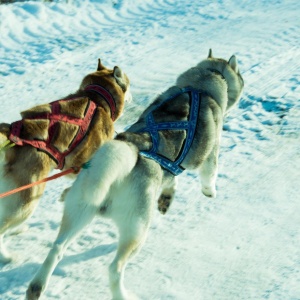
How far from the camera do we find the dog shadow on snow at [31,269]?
3.53 metres

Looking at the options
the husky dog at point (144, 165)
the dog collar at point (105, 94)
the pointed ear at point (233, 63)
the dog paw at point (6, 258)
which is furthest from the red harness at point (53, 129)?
the pointed ear at point (233, 63)

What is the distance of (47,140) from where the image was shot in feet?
11.8

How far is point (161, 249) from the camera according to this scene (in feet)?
13.2

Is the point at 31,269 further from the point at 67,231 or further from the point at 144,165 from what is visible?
the point at 144,165

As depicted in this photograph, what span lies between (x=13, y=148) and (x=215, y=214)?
2010 millimetres

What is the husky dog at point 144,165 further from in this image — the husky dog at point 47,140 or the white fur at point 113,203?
the husky dog at point 47,140

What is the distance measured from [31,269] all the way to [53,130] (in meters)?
1.07

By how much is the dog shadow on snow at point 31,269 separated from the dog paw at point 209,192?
99 cm

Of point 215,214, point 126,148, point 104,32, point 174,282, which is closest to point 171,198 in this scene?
point 215,214

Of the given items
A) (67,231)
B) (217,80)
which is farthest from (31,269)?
(217,80)

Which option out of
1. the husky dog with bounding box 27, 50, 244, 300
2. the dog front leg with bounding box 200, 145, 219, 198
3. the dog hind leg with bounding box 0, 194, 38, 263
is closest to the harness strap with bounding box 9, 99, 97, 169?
the dog hind leg with bounding box 0, 194, 38, 263

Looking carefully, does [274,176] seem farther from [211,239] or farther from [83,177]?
[83,177]

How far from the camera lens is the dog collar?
14.6ft

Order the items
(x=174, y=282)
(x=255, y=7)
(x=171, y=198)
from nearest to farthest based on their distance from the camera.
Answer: (x=174, y=282) < (x=171, y=198) < (x=255, y=7)
